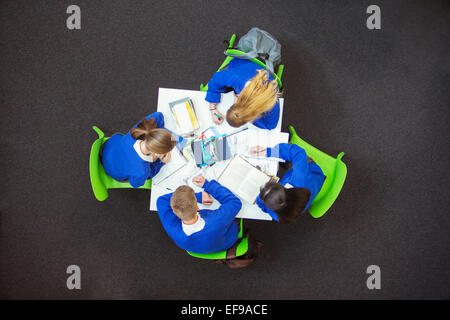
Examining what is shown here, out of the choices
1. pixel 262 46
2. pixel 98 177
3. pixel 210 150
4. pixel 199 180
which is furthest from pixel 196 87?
pixel 98 177

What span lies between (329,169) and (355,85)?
1.04 m

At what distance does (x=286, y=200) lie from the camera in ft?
4.72

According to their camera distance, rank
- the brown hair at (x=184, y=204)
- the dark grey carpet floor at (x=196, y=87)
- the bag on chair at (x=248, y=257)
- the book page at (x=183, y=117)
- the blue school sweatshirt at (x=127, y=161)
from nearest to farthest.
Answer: the brown hair at (x=184, y=204)
the blue school sweatshirt at (x=127, y=161)
the book page at (x=183, y=117)
the bag on chair at (x=248, y=257)
the dark grey carpet floor at (x=196, y=87)

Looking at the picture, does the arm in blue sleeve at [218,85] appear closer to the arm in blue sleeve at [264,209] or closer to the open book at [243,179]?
the open book at [243,179]

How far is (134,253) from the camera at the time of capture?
2314 mm

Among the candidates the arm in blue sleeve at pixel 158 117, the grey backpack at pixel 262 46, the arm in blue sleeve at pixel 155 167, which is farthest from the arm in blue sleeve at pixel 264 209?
the grey backpack at pixel 262 46

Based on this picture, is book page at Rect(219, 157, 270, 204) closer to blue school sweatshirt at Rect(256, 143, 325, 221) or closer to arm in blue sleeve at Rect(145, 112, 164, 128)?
blue school sweatshirt at Rect(256, 143, 325, 221)

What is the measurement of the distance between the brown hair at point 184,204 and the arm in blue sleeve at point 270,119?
1.95 ft

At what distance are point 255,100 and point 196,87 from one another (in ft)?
3.57

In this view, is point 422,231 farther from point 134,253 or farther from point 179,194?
point 134,253

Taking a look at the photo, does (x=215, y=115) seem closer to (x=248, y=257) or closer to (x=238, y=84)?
(x=238, y=84)

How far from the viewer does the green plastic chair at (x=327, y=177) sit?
5.34ft

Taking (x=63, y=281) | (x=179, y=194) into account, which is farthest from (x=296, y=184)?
(x=63, y=281)
